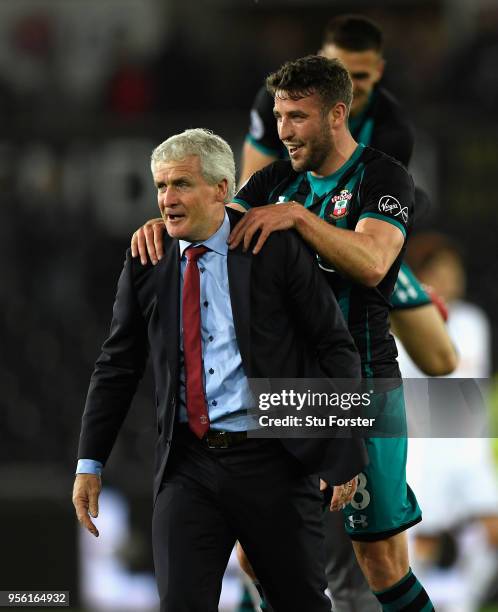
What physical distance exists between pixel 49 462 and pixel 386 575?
216 inches

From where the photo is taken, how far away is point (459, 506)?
8258 millimetres

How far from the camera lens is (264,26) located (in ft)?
50.2

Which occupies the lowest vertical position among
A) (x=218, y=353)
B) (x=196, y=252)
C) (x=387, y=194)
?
(x=218, y=353)

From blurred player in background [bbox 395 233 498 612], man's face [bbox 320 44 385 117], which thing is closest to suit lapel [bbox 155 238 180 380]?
man's face [bbox 320 44 385 117]

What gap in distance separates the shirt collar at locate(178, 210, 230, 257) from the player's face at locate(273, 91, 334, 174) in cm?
37

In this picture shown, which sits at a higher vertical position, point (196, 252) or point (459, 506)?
point (196, 252)

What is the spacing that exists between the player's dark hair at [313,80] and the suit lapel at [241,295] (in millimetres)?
560

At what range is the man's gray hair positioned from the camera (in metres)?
3.66

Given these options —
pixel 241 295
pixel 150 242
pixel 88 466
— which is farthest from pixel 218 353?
pixel 88 466

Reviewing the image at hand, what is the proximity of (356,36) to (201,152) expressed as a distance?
1450mm

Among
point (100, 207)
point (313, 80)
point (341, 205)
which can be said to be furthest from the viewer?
point (100, 207)

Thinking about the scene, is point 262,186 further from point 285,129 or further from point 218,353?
point 218,353
